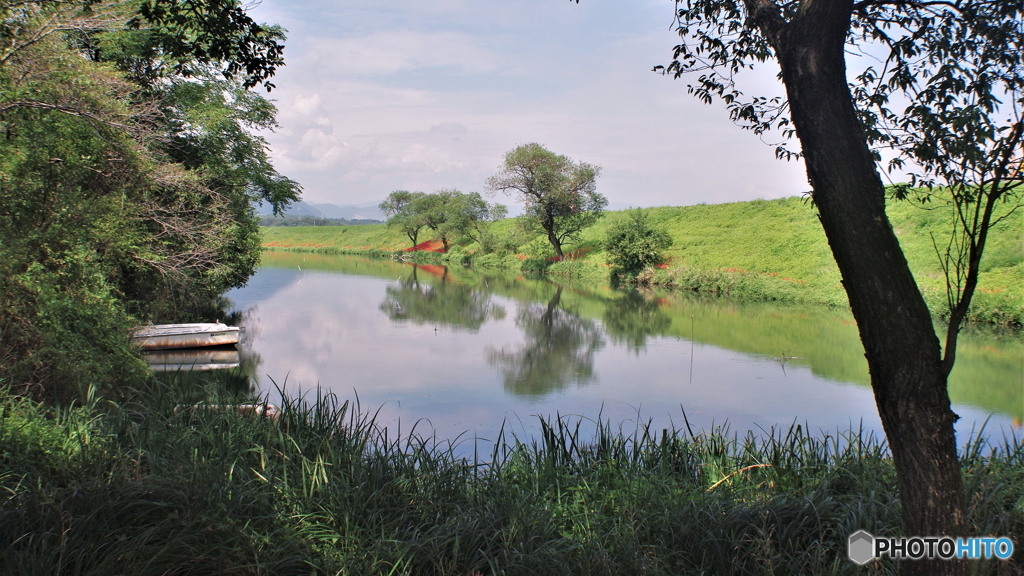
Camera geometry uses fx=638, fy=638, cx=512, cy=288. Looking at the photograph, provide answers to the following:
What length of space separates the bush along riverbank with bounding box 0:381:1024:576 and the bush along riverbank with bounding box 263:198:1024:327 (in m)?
6.30

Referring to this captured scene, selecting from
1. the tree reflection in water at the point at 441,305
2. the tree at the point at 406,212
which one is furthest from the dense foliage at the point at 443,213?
the tree reflection in water at the point at 441,305

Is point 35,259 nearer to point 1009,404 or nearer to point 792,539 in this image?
point 792,539

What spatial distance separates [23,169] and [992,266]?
2134cm

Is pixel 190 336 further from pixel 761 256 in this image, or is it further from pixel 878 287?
A: pixel 761 256

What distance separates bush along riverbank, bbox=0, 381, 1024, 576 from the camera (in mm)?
2758

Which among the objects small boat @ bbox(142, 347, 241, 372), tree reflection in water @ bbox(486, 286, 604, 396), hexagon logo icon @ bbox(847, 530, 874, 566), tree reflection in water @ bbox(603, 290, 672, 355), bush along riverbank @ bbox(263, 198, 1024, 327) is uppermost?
bush along riverbank @ bbox(263, 198, 1024, 327)

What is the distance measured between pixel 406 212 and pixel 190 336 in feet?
141

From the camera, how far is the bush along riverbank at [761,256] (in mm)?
16938

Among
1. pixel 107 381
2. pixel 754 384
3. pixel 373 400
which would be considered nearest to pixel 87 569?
pixel 107 381

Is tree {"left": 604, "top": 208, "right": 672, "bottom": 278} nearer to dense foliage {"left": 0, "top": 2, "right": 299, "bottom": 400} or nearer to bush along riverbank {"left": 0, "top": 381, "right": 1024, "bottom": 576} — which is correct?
dense foliage {"left": 0, "top": 2, "right": 299, "bottom": 400}

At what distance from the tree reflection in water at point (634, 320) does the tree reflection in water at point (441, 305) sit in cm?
330

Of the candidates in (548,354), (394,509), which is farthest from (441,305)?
(394,509)

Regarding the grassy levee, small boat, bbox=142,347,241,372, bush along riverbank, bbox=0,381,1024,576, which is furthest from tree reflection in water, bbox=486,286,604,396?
bush along riverbank, bbox=0,381,1024,576

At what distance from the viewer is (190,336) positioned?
12016 millimetres
